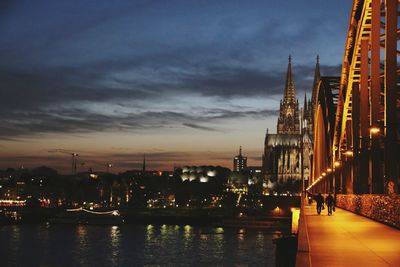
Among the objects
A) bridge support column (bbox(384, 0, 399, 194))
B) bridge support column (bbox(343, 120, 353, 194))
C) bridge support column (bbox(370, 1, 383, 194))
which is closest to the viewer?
bridge support column (bbox(384, 0, 399, 194))

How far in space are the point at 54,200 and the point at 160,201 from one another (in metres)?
27.6

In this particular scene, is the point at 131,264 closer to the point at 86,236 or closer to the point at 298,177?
the point at 86,236

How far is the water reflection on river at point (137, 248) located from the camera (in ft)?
171

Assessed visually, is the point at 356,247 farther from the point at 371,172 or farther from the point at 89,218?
the point at 89,218

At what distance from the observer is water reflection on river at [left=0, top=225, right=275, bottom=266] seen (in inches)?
2053

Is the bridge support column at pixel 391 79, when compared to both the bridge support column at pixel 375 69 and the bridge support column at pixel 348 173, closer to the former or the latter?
the bridge support column at pixel 375 69

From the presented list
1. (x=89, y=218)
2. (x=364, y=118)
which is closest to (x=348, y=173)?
(x=364, y=118)

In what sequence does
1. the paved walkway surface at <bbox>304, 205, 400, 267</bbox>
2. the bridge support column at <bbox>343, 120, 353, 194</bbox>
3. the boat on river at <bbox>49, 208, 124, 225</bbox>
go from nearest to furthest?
the paved walkway surface at <bbox>304, 205, 400, 267</bbox> < the bridge support column at <bbox>343, 120, 353, 194</bbox> < the boat on river at <bbox>49, 208, 124, 225</bbox>

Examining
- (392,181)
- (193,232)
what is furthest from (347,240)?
(193,232)

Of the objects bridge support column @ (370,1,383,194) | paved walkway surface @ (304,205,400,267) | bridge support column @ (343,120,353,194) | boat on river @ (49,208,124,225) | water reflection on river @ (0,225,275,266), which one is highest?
bridge support column @ (370,1,383,194)

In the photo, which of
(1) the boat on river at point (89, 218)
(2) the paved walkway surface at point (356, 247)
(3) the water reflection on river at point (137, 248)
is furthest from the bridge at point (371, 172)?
(1) the boat on river at point (89, 218)

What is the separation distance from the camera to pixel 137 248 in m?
62.0

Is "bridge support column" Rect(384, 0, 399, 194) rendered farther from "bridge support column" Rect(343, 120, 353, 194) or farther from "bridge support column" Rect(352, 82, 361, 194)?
"bridge support column" Rect(343, 120, 353, 194)

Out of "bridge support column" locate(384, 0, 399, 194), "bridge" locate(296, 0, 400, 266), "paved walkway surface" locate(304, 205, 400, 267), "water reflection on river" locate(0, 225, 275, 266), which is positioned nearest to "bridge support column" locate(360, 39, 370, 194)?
"bridge" locate(296, 0, 400, 266)
